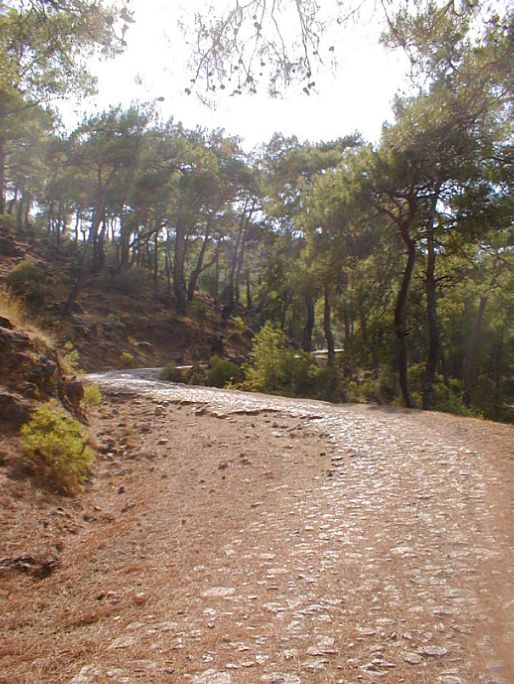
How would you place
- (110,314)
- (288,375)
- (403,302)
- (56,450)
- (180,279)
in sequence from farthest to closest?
(180,279) → (110,314) → (288,375) → (403,302) → (56,450)

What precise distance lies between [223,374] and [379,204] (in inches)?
255

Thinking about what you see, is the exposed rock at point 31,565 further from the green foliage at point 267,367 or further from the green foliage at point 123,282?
the green foliage at point 123,282

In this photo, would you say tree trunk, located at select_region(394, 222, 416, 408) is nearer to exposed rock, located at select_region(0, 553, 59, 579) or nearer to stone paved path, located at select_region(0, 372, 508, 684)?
stone paved path, located at select_region(0, 372, 508, 684)

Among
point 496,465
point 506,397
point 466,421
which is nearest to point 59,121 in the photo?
point 466,421

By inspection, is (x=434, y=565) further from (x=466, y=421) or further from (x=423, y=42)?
(x=423, y=42)

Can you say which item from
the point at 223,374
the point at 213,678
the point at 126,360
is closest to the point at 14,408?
the point at 213,678

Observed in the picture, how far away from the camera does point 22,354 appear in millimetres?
6922

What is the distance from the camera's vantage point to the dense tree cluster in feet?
26.7

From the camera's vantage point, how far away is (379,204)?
13727 mm

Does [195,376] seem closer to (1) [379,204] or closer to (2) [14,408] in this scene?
(1) [379,204]

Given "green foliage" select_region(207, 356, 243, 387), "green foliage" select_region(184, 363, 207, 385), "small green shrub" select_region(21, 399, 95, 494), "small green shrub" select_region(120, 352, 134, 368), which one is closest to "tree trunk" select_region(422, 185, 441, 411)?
"green foliage" select_region(207, 356, 243, 387)

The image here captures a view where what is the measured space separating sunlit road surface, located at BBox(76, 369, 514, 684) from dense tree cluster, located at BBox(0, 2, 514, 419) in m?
4.89

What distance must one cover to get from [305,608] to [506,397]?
2497cm

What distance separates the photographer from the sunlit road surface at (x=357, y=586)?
8.27ft
